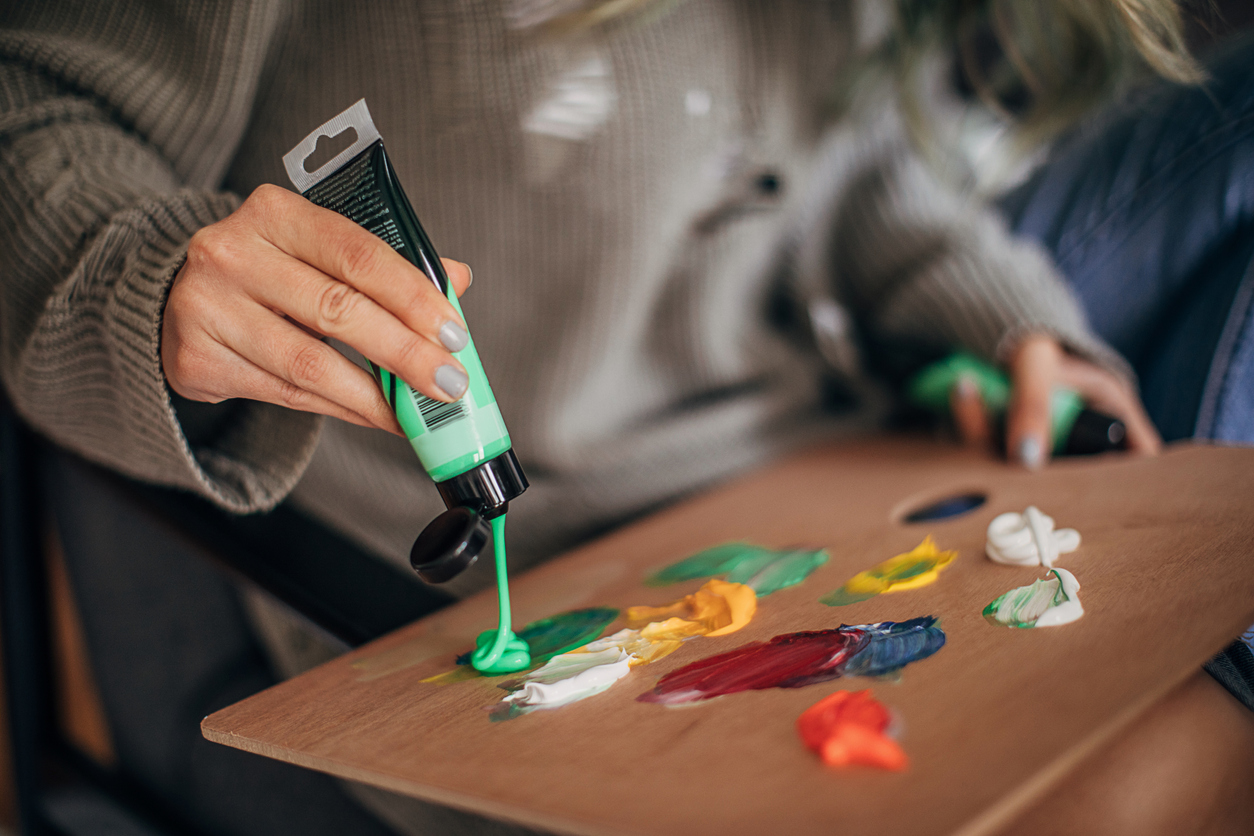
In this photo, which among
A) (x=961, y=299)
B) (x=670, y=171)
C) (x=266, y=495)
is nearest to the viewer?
(x=266, y=495)

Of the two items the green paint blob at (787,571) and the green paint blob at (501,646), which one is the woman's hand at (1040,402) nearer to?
the green paint blob at (787,571)

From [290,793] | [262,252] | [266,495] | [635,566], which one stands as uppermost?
[262,252]

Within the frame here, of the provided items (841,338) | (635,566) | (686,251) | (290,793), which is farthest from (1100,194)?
(290,793)

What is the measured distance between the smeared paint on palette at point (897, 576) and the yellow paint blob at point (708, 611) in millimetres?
41

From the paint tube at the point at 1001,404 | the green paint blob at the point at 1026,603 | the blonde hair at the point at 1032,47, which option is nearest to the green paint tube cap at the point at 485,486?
the green paint blob at the point at 1026,603

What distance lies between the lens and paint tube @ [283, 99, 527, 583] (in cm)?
31

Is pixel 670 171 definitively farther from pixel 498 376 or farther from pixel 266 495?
pixel 266 495

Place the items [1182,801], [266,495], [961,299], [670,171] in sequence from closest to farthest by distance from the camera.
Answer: [1182,801] → [266,495] → [670,171] → [961,299]

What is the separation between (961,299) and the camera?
27.9 inches

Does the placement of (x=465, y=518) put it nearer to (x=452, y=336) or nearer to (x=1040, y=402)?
(x=452, y=336)

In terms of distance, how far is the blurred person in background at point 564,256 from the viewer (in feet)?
1.20

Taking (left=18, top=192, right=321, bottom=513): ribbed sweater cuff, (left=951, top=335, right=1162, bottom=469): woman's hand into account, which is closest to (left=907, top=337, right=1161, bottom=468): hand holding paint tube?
(left=951, top=335, right=1162, bottom=469): woman's hand

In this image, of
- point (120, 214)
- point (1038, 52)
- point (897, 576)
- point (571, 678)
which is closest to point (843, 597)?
point (897, 576)

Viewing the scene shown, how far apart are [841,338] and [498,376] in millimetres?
398
